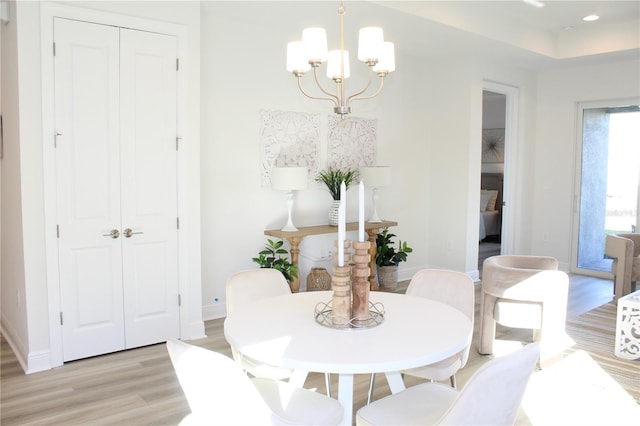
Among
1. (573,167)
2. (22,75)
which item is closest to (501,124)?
(573,167)

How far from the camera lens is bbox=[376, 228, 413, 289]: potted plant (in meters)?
5.34

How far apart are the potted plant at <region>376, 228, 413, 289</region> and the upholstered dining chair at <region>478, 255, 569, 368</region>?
1.79 metres

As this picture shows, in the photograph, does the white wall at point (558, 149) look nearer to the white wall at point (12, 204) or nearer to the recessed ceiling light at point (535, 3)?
the recessed ceiling light at point (535, 3)

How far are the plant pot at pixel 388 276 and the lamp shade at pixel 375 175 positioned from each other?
867 mm

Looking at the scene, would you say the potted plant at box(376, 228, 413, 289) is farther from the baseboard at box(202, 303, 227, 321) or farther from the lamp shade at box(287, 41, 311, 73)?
the lamp shade at box(287, 41, 311, 73)

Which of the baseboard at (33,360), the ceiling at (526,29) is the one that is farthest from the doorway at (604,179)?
the baseboard at (33,360)

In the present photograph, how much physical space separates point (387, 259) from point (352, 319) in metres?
3.38

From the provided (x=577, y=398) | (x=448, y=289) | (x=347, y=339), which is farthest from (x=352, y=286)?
(x=577, y=398)

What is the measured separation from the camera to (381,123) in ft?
18.3

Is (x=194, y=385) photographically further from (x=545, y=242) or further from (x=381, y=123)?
(x=545, y=242)

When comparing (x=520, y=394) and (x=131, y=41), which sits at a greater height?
(x=131, y=41)

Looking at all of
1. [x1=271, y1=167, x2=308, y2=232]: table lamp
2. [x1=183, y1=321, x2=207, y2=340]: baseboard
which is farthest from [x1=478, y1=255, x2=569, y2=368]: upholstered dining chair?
[x1=183, y1=321, x2=207, y2=340]: baseboard

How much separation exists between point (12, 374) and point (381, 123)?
3954mm

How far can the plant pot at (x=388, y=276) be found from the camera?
5340 millimetres
